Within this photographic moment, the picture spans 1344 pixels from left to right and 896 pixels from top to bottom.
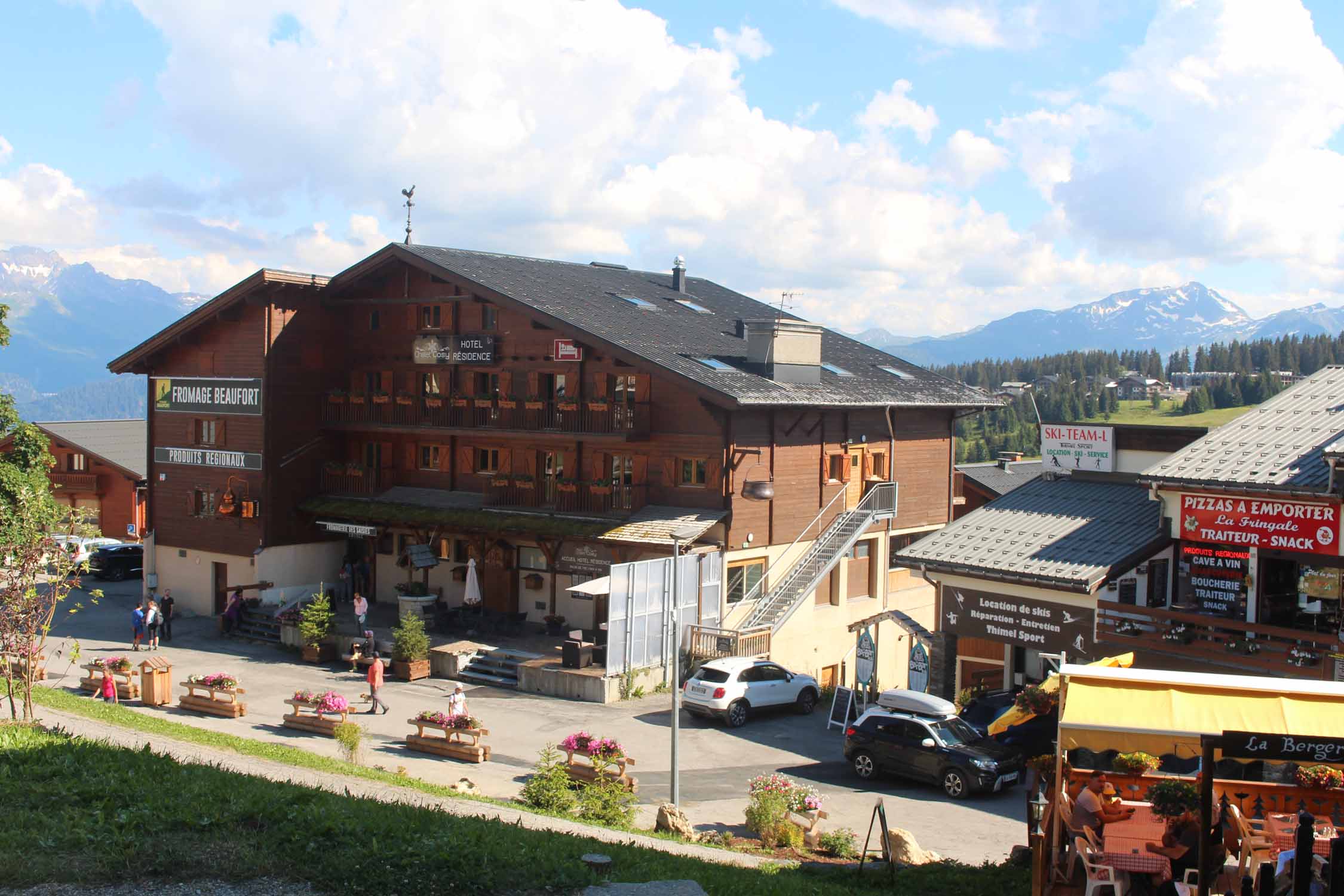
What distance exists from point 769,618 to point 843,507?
19.6 ft

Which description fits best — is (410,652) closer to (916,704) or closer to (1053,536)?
(916,704)

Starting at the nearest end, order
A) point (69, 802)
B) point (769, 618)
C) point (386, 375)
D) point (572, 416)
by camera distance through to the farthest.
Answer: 1. point (69, 802)
2. point (769, 618)
3. point (572, 416)
4. point (386, 375)

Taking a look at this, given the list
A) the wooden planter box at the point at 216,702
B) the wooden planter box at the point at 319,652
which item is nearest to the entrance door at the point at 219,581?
the wooden planter box at the point at 319,652

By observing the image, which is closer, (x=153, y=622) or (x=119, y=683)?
(x=119, y=683)

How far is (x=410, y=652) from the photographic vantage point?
33.6 metres

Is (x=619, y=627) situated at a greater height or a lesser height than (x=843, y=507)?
lesser

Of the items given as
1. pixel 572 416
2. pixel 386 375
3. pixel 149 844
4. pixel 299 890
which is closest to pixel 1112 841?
pixel 299 890

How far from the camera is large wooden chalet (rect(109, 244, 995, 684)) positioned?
117 ft

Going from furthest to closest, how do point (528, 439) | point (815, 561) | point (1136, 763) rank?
point (528, 439) < point (815, 561) < point (1136, 763)

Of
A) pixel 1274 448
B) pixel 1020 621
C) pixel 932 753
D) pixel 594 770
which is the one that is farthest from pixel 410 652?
pixel 1274 448

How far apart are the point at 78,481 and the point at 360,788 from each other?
4580cm

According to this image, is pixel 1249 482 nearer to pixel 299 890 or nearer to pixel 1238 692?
pixel 1238 692

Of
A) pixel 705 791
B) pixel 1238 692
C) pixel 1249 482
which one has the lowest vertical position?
pixel 705 791

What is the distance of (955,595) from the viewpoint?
27047 mm
